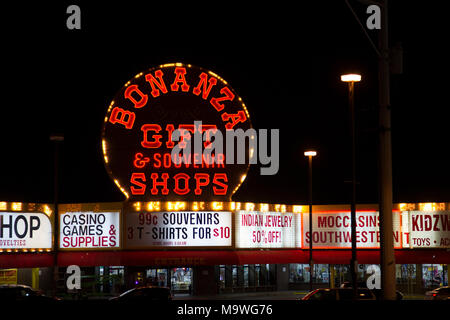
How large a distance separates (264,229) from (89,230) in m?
11.1

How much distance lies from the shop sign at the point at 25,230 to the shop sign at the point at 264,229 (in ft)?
38.1

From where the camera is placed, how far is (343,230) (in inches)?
1893

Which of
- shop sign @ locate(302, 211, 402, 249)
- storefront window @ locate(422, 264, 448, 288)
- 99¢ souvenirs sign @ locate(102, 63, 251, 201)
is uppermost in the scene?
99¢ souvenirs sign @ locate(102, 63, 251, 201)

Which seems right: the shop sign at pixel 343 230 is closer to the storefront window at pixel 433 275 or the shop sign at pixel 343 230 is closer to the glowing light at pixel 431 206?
the glowing light at pixel 431 206

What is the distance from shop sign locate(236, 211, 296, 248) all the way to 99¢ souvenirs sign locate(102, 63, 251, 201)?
199 centimetres

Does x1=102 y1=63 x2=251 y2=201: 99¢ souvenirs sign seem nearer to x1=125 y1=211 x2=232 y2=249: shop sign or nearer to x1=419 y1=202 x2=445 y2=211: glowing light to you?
x1=125 y1=211 x2=232 y2=249: shop sign

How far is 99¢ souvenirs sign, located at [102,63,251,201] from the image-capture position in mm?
45438

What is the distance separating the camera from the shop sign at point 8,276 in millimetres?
44938

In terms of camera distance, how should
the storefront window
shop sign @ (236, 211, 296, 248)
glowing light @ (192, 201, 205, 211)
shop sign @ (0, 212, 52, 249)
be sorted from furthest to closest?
the storefront window
shop sign @ (236, 211, 296, 248)
glowing light @ (192, 201, 205, 211)
shop sign @ (0, 212, 52, 249)

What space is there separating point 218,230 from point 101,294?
10033 mm

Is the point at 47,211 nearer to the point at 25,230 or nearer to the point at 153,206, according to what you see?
the point at 25,230

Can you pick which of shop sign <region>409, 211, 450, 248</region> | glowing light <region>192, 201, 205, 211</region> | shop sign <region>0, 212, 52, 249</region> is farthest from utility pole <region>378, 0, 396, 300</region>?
shop sign <region>409, 211, 450, 248</region>

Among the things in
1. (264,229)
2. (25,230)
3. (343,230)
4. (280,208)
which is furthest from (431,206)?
(25,230)

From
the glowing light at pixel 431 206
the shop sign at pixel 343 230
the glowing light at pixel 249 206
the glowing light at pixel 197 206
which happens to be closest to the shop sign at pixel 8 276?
the glowing light at pixel 197 206
